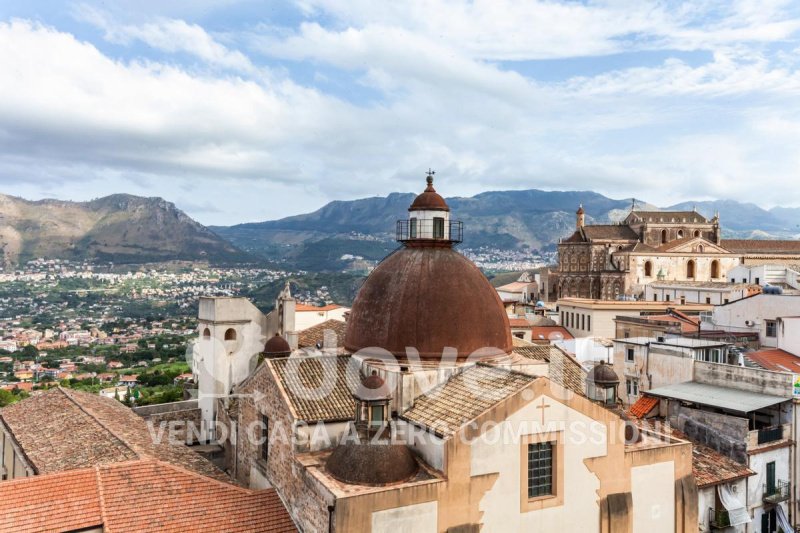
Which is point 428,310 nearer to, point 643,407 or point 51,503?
point 51,503

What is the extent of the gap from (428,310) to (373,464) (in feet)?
15.5

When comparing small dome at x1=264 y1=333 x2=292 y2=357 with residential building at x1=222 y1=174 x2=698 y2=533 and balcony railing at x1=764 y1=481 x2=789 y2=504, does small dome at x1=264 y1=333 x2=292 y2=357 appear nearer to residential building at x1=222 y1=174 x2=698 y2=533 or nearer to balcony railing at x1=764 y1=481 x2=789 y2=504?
residential building at x1=222 y1=174 x2=698 y2=533

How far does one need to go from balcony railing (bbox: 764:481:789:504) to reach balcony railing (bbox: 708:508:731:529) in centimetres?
264

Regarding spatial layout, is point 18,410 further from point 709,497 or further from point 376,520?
point 709,497

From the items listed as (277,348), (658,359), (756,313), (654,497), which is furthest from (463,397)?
(756,313)

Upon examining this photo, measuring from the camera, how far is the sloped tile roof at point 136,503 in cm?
1312

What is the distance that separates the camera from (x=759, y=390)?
69.2 feet

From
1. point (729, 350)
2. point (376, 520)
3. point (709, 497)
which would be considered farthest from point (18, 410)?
point (729, 350)

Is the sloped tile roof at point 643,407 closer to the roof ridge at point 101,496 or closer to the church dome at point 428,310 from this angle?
the church dome at point 428,310

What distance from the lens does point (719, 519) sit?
1786cm

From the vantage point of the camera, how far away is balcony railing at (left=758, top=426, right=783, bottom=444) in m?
19.8

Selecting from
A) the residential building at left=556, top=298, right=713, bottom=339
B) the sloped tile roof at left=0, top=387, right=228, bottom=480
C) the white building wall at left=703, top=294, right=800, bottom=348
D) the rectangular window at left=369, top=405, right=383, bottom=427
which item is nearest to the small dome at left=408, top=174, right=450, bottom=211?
the rectangular window at left=369, top=405, right=383, bottom=427

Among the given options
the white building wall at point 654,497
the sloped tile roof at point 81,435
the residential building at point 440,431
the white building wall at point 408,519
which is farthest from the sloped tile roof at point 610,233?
the white building wall at point 408,519

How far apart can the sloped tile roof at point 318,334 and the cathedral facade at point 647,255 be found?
159 ft
